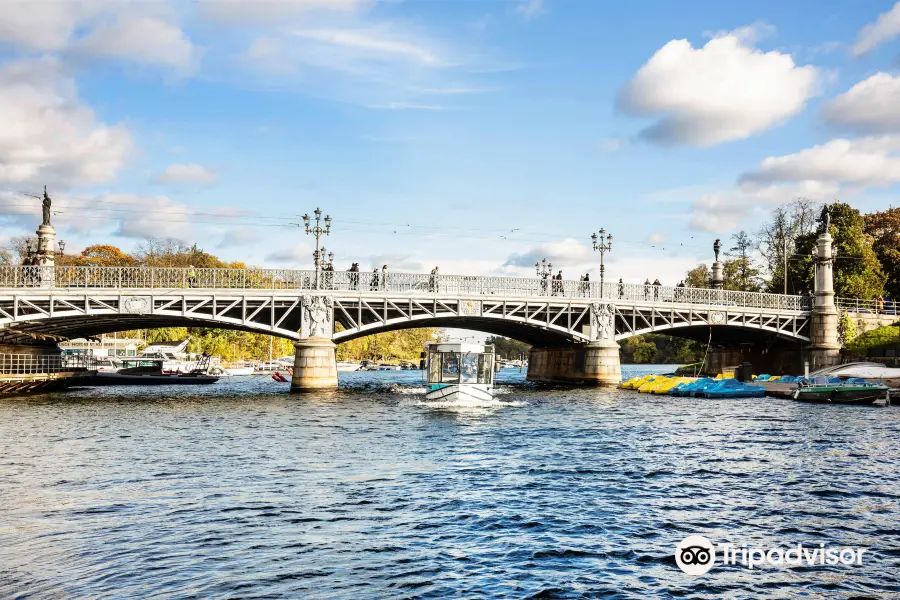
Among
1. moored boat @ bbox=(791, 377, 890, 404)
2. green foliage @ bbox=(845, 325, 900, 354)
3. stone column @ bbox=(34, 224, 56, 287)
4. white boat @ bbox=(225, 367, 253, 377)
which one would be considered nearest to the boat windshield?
moored boat @ bbox=(791, 377, 890, 404)

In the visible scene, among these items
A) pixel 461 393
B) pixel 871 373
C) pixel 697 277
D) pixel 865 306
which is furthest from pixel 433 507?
pixel 697 277

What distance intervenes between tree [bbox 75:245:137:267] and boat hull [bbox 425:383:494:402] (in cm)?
8675

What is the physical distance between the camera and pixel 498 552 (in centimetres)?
1527

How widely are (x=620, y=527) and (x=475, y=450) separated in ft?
40.7

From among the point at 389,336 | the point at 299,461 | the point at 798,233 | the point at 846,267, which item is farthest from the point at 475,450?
the point at 389,336

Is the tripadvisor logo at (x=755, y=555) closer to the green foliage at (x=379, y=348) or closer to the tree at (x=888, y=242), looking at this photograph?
the tree at (x=888, y=242)

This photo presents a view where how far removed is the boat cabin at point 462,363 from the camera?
50.0m

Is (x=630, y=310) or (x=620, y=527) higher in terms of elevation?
(x=630, y=310)

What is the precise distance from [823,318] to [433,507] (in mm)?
68029

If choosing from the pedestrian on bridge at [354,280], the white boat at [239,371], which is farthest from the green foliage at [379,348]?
the pedestrian on bridge at [354,280]

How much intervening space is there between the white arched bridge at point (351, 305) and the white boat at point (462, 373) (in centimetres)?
964

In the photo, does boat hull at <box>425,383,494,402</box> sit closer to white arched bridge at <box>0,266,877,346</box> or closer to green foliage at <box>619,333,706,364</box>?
white arched bridge at <box>0,266,877,346</box>

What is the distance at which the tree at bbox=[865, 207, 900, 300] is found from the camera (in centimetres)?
9656

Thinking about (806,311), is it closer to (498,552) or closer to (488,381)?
(488,381)
